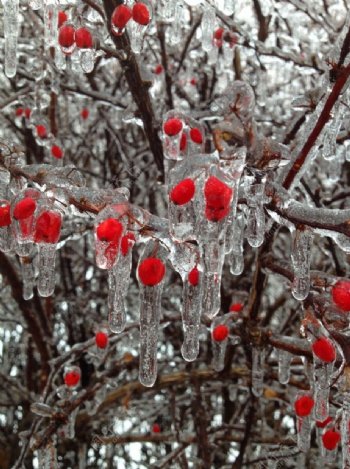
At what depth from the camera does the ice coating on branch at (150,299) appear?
4.88ft

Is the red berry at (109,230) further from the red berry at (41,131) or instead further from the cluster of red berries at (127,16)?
the red berry at (41,131)

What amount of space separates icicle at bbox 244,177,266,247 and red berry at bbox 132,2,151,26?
0.89 meters

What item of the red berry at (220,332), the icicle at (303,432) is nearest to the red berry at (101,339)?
the red berry at (220,332)

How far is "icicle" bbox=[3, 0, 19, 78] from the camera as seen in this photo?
221 cm

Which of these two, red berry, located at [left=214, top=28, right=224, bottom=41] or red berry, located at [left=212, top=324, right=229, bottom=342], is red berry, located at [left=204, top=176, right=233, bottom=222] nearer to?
red berry, located at [left=212, top=324, right=229, bottom=342]

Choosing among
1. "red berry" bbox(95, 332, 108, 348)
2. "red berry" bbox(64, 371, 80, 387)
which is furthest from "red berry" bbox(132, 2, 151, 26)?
"red berry" bbox(64, 371, 80, 387)

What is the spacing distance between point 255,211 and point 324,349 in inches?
19.0

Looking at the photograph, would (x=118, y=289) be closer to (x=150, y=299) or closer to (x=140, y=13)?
(x=150, y=299)

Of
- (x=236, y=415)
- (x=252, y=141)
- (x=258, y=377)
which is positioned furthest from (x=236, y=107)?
(x=236, y=415)

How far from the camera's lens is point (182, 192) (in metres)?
1.30

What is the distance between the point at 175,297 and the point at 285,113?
2.13 metres

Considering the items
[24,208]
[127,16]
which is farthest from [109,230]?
[127,16]

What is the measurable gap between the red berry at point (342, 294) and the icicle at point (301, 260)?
0.08 meters

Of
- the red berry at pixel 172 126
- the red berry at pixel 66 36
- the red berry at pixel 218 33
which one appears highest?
the red berry at pixel 66 36
